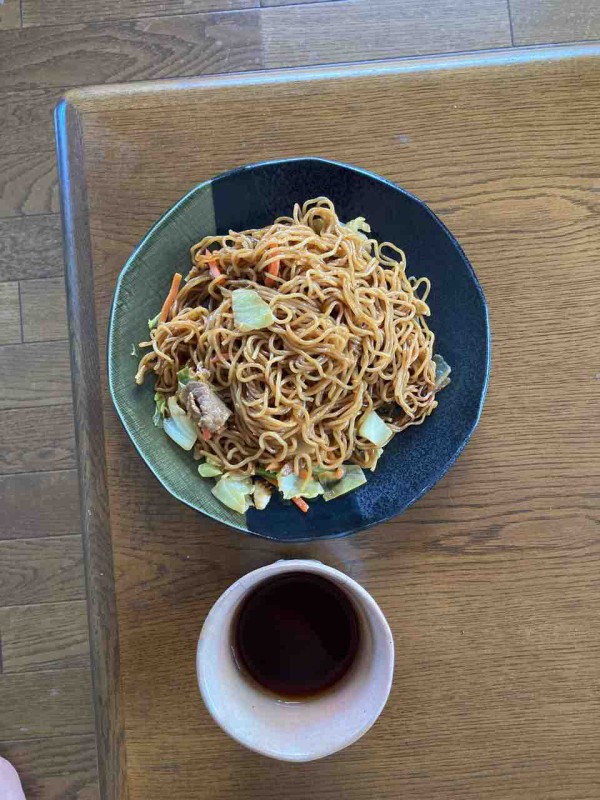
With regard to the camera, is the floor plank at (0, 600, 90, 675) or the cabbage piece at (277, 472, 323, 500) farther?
the floor plank at (0, 600, 90, 675)

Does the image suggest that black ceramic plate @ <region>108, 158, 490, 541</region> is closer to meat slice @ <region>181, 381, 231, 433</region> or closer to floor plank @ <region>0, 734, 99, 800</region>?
meat slice @ <region>181, 381, 231, 433</region>

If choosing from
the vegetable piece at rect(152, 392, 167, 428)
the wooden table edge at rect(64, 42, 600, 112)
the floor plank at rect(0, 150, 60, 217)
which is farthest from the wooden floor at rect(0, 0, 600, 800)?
the vegetable piece at rect(152, 392, 167, 428)

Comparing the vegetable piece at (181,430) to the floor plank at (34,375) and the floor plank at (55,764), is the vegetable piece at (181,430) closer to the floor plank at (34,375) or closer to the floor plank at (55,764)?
the floor plank at (34,375)

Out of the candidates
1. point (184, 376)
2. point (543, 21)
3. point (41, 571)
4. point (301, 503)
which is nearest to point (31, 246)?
point (41, 571)

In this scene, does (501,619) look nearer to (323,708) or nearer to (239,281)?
(323,708)

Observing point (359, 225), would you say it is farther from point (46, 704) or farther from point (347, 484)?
point (46, 704)

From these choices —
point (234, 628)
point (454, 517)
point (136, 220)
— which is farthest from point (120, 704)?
point (136, 220)

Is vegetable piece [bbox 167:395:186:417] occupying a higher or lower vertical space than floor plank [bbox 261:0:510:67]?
lower
